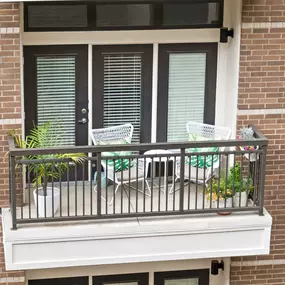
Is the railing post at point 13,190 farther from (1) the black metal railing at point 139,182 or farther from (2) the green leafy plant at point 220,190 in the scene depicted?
(2) the green leafy plant at point 220,190

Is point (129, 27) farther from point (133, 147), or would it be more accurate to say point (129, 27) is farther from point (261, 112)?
point (261, 112)

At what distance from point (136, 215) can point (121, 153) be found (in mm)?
915

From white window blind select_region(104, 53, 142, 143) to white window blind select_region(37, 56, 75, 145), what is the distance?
0.45m

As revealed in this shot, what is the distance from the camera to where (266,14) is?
934cm

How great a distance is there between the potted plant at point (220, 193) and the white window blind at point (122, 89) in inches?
58.4

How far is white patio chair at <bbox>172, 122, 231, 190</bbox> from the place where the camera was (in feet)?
31.3

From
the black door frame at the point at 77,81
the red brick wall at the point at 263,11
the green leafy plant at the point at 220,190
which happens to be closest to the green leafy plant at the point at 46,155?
the black door frame at the point at 77,81

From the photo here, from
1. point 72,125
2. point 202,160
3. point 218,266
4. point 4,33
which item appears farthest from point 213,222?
point 4,33

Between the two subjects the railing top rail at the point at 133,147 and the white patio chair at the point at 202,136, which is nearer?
the railing top rail at the point at 133,147

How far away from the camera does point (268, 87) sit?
31.5 feet

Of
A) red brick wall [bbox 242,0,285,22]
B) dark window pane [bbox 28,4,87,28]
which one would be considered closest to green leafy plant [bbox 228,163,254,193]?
red brick wall [bbox 242,0,285,22]

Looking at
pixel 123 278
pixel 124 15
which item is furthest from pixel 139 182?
pixel 124 15

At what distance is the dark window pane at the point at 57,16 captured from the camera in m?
9.45

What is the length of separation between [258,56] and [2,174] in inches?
134
